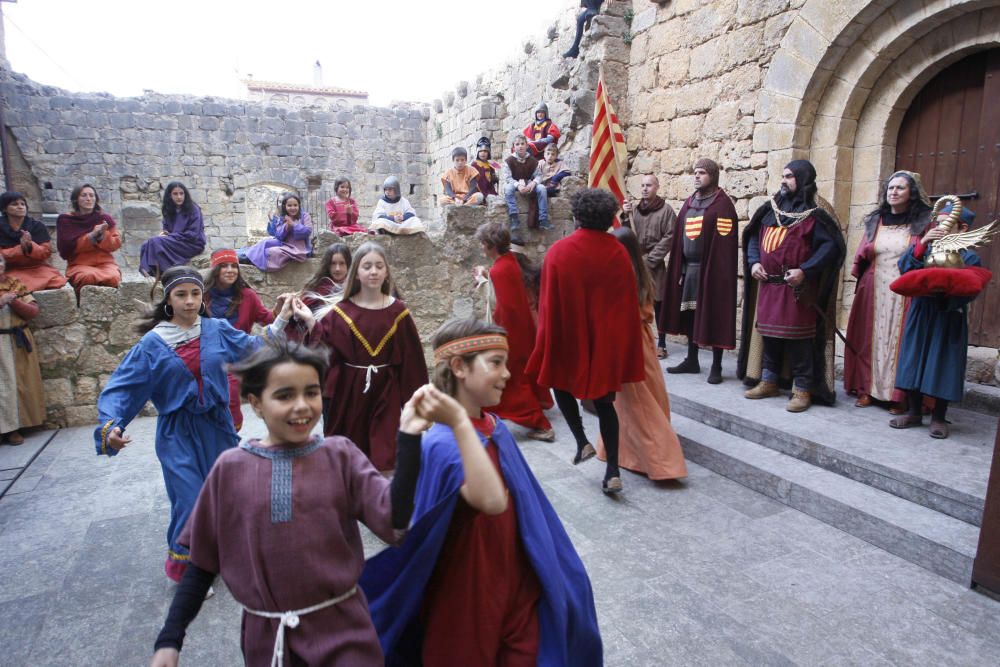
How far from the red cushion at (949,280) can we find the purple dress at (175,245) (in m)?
6.33

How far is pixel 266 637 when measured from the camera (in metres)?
1.45

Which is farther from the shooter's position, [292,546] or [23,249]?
[23,249]

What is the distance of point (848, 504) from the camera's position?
3.28 meters

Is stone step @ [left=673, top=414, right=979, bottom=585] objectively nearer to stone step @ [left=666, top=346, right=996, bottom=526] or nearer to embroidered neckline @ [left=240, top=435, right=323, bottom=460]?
stone step @ [left=666, top=346, right=996, bottom=526]

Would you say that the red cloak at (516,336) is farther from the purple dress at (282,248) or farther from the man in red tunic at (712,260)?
the purple dress at (282,248)

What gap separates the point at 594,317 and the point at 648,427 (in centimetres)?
88

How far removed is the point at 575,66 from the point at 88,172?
32.0 ft

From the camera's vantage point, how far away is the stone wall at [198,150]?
38.0 ft

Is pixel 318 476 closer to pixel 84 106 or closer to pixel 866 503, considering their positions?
pixel 866 503

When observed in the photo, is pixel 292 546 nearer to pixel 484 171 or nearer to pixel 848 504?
pixel 848 504

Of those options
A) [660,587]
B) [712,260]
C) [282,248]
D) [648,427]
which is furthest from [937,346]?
[282,248]


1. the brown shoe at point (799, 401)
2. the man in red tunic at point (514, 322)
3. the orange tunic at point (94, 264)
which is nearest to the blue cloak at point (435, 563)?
the man in red tunic at point (514, 322)

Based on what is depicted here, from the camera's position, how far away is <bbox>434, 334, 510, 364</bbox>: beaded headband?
1724mm

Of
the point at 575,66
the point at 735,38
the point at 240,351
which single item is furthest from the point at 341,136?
the point at 240,351
